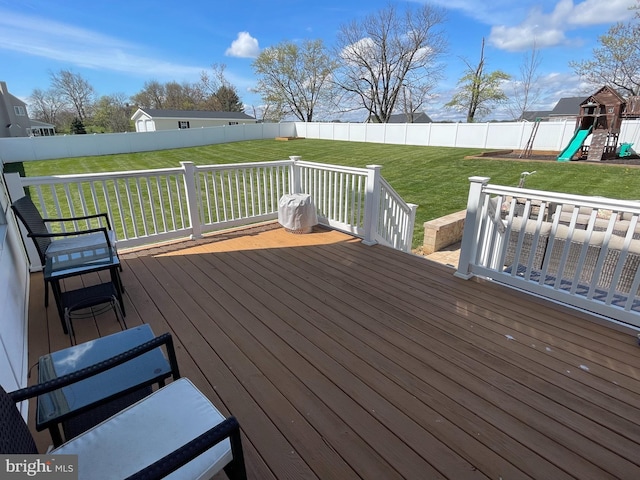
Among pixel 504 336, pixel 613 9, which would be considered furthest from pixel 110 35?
pixel 613 9

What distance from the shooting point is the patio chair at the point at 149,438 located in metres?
0.90

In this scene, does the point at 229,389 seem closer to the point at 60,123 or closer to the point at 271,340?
the point at 271,340

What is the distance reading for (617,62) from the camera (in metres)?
17.3

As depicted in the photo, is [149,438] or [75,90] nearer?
[149,438]

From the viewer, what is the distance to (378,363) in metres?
2.08

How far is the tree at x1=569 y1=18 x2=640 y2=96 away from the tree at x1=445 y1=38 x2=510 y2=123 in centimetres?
468

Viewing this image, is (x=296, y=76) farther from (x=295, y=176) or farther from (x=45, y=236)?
(x=45, y=236)

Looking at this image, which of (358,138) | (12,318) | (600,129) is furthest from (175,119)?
(12,318)

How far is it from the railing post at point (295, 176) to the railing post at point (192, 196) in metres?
1.47

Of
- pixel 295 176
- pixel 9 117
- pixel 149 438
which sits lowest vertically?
pixel 149 438

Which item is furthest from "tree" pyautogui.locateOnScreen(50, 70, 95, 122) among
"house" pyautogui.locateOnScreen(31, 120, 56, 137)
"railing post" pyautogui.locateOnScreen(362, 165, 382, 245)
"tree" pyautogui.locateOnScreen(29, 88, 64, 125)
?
"railing post" pyautogui.locateOnScreen(362, 165, 382, 245)

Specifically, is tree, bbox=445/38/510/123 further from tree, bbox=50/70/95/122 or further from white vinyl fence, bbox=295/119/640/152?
tree, bbox=50/70/95/122

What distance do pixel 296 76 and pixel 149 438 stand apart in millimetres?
31413

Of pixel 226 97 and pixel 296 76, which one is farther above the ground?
pixel 296 76
